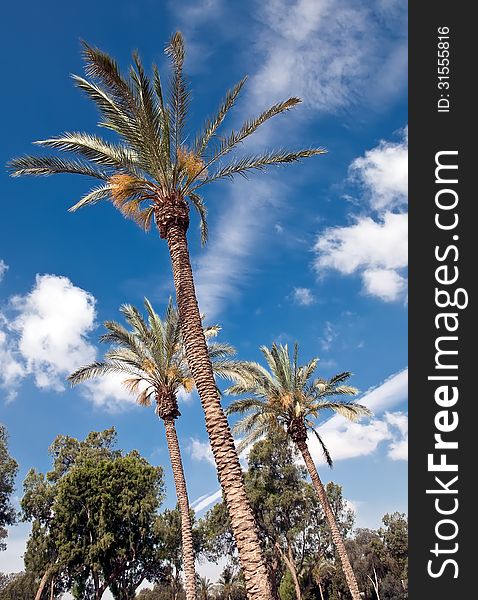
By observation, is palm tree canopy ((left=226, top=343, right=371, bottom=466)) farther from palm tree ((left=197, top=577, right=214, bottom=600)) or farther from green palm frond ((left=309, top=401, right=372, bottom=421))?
palm tree ((left=197, top=577, right=214, bottom=600))

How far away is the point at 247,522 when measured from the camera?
9.38 m

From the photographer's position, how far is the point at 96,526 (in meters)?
36.0

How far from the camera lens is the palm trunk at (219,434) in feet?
29.7

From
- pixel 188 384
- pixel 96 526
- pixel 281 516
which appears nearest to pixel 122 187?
pixel 188 384

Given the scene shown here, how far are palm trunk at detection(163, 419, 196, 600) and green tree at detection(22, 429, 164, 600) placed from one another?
17.1 meters

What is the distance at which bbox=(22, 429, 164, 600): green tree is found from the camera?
1401 inches

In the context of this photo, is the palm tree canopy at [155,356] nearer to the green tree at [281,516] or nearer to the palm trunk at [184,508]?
the palm trunk at [184,508]

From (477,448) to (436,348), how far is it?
3.61 ft

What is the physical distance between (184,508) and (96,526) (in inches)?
741

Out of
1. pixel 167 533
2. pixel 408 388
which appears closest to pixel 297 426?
pixel 408 388

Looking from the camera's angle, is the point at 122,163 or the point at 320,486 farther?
the point at 320,486

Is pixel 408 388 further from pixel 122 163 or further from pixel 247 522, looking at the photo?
pixel 122 163

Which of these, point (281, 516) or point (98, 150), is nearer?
point (98, 150)

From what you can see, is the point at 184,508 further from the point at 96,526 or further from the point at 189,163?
the point at 96,526
